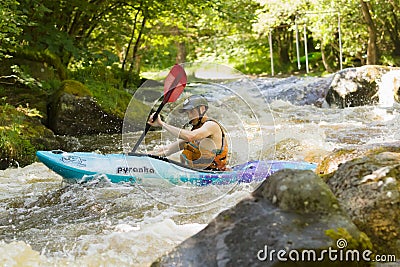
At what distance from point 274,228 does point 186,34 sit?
17.7m

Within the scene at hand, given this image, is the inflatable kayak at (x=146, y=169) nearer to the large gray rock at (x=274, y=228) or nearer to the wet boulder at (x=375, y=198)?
the wet boulder at (x=375, y=198)

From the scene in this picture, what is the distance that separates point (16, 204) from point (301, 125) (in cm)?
530

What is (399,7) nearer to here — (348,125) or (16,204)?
(348,125)

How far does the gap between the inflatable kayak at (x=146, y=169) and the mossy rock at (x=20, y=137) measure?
1351mm

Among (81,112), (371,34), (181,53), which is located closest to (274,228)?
(81,112)

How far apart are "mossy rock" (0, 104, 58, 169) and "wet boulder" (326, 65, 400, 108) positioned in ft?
21.1

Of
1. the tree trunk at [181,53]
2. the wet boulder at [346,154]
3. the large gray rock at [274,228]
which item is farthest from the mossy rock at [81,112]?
the tree trunk at [181,53]

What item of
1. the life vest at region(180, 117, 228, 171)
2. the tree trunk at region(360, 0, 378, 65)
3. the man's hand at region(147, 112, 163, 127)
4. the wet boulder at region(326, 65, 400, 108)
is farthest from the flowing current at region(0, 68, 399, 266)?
the tree trunk at region(360, 0, 378, 65)

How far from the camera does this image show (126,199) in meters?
4.69

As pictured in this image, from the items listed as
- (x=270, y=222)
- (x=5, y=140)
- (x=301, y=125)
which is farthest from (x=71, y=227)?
(x=301, y=125)

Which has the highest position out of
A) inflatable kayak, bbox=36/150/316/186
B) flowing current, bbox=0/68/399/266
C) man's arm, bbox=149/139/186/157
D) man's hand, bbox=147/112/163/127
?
man's hand, bbox=147/112/163/127

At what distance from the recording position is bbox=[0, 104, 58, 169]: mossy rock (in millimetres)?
6500

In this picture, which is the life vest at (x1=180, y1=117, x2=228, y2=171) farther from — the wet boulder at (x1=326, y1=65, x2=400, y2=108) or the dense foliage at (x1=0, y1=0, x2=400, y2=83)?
the wet boulder at (x1=326, y1=65, x2=400, y2=108)

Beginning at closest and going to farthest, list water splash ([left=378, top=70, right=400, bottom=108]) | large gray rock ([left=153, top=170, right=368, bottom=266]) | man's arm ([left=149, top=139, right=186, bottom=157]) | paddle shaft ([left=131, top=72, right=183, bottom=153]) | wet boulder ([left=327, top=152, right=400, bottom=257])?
large gray rock ([left=153, top=170, right=368, bottom=266])
wet boulder ([left=327, top=152, right=400, bottom=257])
paddle shaft ([left=131, top=72, right=183, bottom=153])
man's arm ([left=149, top=139, right=186, bottom=157])
water splash ([left=378, top=70, right=400, bottom=108])
